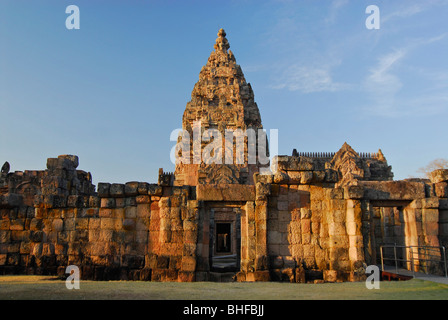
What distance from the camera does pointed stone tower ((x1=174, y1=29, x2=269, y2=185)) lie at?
2750 centimetres

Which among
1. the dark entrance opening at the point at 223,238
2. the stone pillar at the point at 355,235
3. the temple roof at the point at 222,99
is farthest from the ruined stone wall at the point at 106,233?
the temple roof at the point at 222,99

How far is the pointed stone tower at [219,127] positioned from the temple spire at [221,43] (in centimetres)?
114

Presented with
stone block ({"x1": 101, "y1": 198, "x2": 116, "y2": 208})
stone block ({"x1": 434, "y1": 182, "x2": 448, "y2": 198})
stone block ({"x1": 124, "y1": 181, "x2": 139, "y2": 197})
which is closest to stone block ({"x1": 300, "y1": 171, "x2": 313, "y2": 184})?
stone block ({"x1": 434, "y1": 182, "x2": 448, "y2": 198})

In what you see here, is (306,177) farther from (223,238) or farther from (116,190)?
(223,238)

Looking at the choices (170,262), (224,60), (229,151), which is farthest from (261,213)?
(224,60)

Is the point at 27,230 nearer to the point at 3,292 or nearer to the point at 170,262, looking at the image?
the point at 170,262

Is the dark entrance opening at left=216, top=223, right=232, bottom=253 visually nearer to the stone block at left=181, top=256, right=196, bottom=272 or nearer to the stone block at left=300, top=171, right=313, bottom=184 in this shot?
the stone block at left=300, top=171, right=313, bottom=184

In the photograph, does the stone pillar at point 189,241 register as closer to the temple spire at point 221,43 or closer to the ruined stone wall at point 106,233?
the ruined stone wall at point 106,233

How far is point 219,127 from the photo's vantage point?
29766 millimetres

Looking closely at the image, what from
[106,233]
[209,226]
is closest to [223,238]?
[209,226]

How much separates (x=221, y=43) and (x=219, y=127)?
9.79 metres

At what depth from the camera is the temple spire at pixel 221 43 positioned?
34750 millimetres

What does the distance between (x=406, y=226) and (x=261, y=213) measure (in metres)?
4.87

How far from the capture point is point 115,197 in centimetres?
1086
